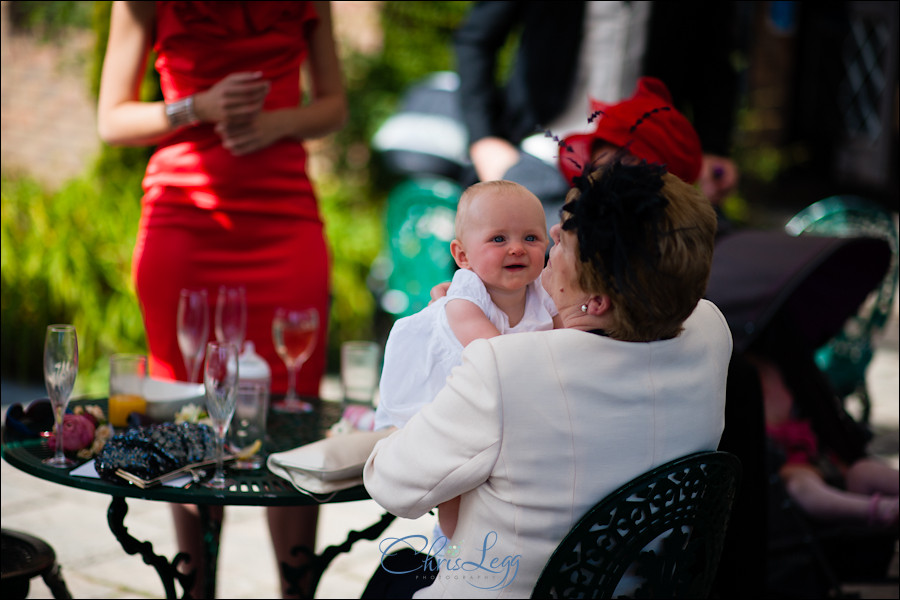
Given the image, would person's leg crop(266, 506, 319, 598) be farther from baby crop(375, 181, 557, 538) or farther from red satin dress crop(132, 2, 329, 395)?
baby crop(375, 181, 557, 538)

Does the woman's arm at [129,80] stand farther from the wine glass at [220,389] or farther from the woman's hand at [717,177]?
the woman's hand at [717,177]

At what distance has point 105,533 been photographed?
12.0 ft

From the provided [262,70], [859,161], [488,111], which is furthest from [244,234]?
[859,161]

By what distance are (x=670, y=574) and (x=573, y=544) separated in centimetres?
26

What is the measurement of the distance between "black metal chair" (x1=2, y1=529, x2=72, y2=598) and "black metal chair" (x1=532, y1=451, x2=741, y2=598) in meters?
1.39

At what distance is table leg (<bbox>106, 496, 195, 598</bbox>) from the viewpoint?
195cm

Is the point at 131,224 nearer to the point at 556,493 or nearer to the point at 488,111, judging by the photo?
the point at 488,111

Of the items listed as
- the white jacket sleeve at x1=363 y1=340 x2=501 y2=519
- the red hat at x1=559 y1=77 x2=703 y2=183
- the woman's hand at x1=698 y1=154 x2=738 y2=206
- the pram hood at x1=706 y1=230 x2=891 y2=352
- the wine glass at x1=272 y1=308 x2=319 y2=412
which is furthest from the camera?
the woman's hand at x1=698 y1=154 x2=738 y2=206

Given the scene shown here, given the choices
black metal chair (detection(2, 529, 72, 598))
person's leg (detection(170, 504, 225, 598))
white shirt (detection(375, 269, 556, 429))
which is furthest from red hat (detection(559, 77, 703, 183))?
black metal chair (detection(2, 529, 72, 598))

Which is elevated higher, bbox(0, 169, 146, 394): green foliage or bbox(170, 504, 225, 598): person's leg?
bbox(0, 169, 146, 394): green foliage

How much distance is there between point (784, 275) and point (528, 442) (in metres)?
1.88

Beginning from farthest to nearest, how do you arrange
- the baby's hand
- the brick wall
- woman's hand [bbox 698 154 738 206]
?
the brick wall, woman's hand [bbox 698 154 738 206], the baby's hand

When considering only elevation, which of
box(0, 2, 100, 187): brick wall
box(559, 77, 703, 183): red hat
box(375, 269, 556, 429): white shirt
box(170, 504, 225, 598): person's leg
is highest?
box(0, 2, 100, 187): brick wall

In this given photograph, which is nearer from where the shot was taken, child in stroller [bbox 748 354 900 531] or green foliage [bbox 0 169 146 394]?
child in stroller [bbox 748 354 900 531]
